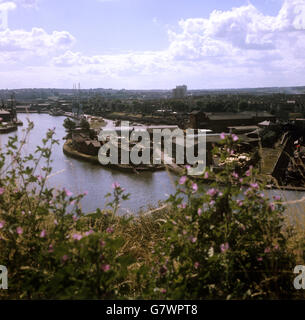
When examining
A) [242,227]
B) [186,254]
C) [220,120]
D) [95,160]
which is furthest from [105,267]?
[220,120]

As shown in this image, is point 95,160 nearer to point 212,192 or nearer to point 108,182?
point 108,182

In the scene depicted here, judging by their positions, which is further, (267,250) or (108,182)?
(108,182)

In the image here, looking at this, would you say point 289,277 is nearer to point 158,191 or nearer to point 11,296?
point 11,296

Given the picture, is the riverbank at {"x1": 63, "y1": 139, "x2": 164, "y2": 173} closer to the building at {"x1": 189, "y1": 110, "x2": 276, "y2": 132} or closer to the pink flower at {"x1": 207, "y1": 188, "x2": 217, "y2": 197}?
the building at {"x1": 189, "y1": 110, "x2": 276, "y2": 132}

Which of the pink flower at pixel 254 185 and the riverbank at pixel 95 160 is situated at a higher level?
the pink flower at pixel 254 185

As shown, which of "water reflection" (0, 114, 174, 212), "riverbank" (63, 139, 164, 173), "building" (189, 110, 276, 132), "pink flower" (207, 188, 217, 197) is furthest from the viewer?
"building" (189, 110, 276, 132)

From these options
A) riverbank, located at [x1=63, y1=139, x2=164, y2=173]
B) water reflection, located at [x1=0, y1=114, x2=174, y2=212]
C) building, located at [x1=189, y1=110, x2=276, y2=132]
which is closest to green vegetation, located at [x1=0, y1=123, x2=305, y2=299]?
water reflection, located at [x1=0, y1=114, x2=174, y2=212]

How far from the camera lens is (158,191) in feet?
24.3

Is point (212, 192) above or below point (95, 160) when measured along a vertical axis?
above

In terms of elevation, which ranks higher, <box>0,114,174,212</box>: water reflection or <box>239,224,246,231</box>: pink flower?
<box>239,224,246,231</box>: pink flower

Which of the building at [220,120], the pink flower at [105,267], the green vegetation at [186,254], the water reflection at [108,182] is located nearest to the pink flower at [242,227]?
the green vegetation at [186,254]

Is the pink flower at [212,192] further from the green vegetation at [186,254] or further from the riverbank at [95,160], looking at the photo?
the riverbank at [95,160]

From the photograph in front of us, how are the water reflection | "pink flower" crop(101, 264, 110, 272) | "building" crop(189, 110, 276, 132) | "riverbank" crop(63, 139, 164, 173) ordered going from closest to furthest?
"pink flower" crop(101, 264, 110, 272) < the water reflection < "riverbank" crop(63, 139, 164, 173) < "building" crop(189, 110, 276, 132)
